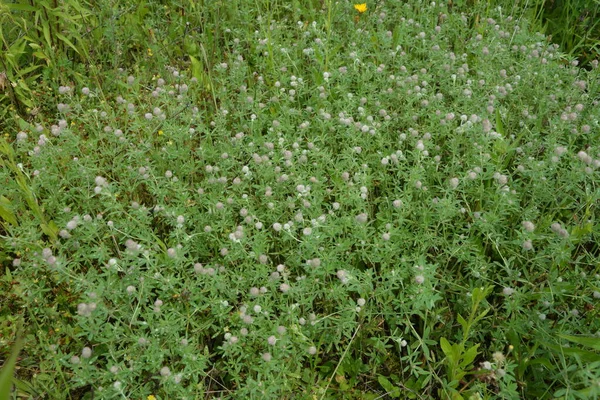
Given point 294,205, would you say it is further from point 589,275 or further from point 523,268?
point 589,275

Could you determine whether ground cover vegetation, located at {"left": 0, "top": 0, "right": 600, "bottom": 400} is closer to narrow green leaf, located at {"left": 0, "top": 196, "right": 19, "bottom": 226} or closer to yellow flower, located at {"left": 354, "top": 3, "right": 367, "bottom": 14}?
narrow green leaf, located at {"left": 0, "top": 196, "right": 19, "bottom": 226}

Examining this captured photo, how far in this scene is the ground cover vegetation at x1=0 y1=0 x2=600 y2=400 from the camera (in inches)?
93.4

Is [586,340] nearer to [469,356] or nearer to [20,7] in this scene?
[469,356]

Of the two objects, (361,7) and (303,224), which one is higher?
(361,7)

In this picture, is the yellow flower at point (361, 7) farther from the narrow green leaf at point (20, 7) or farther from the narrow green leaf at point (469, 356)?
the narrow green leaf at point (469, 356)

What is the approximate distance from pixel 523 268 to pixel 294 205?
1188mm

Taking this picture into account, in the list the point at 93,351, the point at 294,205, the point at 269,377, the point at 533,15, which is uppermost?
the point at 533,15

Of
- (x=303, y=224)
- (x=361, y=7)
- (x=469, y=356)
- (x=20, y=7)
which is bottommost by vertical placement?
(x=469, y=356)


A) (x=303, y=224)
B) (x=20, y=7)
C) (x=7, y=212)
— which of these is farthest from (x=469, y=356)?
(x=20, y=7)

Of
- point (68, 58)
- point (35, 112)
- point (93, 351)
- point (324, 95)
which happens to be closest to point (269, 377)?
point (93, 351)

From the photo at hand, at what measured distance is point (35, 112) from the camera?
3457mm

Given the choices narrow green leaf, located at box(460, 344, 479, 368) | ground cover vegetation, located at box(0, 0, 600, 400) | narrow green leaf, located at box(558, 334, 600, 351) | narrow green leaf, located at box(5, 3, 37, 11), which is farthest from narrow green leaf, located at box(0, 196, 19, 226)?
narrow green leaf, located at box(558, 334, 600, 351)

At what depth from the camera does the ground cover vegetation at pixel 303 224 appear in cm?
237

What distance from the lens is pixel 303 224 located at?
271cm
